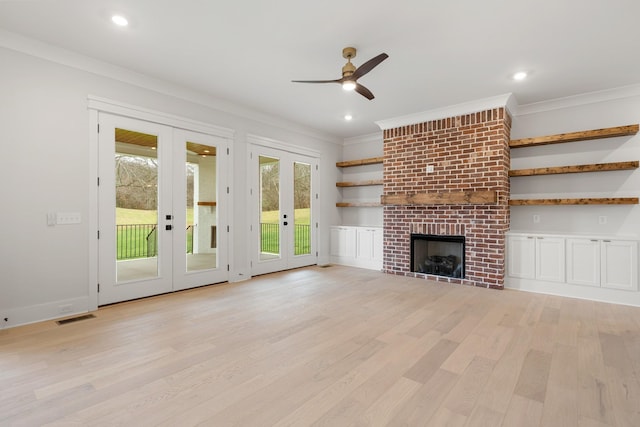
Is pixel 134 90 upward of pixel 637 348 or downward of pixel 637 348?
upward

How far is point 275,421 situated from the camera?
1.73 meters

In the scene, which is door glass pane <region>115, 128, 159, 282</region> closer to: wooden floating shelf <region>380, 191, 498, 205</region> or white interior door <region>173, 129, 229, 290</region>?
white interior door <region>173, 129, 229, 290</region>

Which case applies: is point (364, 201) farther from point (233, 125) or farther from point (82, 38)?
point (82, 38)

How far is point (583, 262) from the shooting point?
4199 millimetres

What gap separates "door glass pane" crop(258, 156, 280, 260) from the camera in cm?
567

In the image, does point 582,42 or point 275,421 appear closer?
point 275,421

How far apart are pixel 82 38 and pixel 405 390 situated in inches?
170

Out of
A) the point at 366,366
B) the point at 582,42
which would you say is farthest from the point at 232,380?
the point at 582,42

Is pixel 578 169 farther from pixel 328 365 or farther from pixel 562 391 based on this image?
pixel 328 365

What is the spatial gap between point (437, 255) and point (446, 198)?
1170mm

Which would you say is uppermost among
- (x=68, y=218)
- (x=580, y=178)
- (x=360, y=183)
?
(x=360, y=183)

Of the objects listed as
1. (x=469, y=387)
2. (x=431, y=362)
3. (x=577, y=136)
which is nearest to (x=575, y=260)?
(x=577, y=136)

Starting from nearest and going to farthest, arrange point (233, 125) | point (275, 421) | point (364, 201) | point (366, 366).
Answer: point (275, 421) < point (366, 366) < point (233, 125) < point (364, 201)

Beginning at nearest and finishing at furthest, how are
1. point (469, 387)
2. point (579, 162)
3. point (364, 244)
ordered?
point (469, 387)
point (579, 162)
point (364, 244)
